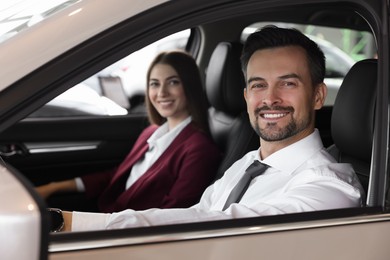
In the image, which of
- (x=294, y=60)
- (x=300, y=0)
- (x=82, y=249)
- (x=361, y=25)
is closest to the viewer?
(x=82, y=249)

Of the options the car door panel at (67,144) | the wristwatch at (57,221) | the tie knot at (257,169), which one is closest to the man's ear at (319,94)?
the tie knot at (257,169)

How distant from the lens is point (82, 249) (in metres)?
1.37

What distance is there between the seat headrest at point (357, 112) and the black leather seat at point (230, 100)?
0.87 metres

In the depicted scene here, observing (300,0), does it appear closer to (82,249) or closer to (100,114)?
(82,249)

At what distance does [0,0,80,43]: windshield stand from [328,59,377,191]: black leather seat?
828mm

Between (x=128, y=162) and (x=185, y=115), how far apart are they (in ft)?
1.27

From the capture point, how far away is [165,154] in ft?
10.3

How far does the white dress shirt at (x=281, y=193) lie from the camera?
1678 millimetres

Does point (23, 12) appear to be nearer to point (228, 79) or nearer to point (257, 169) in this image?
point (257, 169)

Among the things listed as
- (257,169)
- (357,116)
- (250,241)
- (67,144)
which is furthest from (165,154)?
(250,241)

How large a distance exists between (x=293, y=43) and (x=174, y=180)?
1056 millimetres

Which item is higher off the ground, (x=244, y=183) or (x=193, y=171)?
(x=244, y=183)

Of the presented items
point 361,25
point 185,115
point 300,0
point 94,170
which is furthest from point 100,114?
point 300,0

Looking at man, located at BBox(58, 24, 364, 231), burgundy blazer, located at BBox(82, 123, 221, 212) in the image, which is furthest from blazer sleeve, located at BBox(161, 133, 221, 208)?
man, located at BBox(58, 24, 364, 231)
